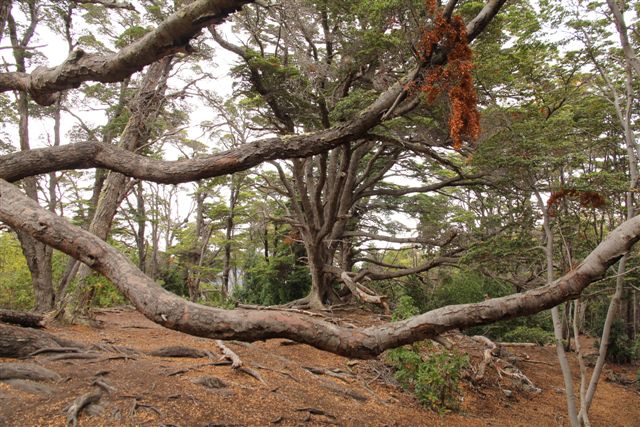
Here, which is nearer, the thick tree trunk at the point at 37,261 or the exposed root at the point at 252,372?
the exposed root at the point at 252,372

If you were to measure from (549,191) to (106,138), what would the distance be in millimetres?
12320

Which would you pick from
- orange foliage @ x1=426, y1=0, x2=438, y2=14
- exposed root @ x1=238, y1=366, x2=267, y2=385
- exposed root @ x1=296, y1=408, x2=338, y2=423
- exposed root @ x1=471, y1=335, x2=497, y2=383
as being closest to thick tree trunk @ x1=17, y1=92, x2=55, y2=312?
exposed root @ x1=238, y1=366, x2=267, y2=385

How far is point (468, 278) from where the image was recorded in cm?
1568

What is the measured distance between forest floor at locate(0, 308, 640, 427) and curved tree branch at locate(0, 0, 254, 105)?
2.97m

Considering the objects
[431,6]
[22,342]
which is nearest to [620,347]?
[431,6]

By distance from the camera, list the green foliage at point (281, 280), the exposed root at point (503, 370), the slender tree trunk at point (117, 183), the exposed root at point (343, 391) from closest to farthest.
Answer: the exposed root at point (343, 391) → the slender tree trunk at point (117, 183) → the exposed root at point (503, 370) → the green foliage at point (281, 280)

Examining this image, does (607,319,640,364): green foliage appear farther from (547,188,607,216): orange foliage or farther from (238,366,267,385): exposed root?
(238,366,267,385): exposed root

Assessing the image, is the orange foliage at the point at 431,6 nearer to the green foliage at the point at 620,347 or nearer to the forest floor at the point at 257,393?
the forest floor at the point at 257,393

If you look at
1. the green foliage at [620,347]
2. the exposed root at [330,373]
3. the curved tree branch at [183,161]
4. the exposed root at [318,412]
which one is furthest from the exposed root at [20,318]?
the green foliage at [620,347]

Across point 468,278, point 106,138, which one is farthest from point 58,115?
point 468,278

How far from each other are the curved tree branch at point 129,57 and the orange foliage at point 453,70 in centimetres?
184

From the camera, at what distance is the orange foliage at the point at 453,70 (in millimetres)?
3695

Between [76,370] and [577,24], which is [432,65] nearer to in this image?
[577,24]

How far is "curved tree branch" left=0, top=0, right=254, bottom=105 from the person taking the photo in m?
2.94
